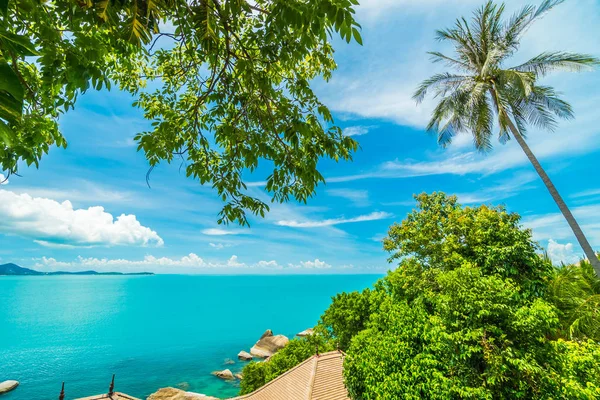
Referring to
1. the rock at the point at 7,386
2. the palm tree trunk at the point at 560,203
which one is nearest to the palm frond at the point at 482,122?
the palm tree trunk at the point at 560,203

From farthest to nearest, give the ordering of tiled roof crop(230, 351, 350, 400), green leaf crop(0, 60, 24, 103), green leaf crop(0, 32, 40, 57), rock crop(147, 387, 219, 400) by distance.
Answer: rock crop(147, 387, 219, 400), tiled roof crop(230, 351, 350, 400), green leaf crop(0, 32, 40, 57), green leaf crop(0, 60, 24, 103)

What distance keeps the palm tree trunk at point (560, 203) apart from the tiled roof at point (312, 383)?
11422mm

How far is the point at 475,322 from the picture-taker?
7.57 metres

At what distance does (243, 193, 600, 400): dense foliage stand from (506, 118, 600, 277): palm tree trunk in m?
1.67

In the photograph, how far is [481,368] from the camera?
24.6ft

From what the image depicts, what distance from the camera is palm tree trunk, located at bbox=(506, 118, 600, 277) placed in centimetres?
1078

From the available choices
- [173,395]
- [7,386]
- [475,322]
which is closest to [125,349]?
[7,386]

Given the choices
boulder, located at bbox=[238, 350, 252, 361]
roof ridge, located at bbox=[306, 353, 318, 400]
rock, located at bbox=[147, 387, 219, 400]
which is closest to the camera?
roof ridge, located at bbox=[306, 353, 318, 400]

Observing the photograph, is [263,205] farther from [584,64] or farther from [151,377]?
[151,377]

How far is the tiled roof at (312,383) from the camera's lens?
499 inches

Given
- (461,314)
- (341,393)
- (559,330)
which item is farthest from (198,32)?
(559,330)

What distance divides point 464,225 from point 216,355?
4268 centimetres

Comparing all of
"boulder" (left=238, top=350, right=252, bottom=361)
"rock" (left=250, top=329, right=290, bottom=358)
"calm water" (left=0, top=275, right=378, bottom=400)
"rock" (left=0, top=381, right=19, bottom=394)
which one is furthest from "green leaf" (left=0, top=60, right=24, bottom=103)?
"rock" (left=0, top=381, right=19, bottom=394)

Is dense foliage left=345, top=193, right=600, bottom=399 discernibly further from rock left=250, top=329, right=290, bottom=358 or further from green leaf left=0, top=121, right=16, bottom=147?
rock left=250, top=329, right=290, bottom=358
